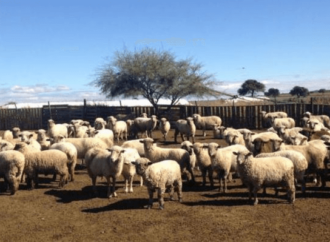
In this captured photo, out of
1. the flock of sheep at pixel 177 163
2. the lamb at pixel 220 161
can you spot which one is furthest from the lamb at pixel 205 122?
the lamb at pixel 220 161

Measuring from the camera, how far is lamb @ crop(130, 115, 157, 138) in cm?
2420

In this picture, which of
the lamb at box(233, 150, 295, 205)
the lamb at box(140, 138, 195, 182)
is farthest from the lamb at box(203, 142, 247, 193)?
the lamb at box(233, 150, 295, 205)

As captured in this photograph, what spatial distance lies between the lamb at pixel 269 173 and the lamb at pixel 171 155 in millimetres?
2533

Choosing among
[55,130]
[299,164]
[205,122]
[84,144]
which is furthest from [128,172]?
[205,122]

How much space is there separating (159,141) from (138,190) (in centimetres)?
1182

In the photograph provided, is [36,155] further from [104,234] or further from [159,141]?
[159,141]

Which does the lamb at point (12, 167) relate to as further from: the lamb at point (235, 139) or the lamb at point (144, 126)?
the lamb at point (144, 126)

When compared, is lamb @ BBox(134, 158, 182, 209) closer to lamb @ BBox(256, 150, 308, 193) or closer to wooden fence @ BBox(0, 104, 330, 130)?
lamb @ BBox(256, 150, 308, 193)

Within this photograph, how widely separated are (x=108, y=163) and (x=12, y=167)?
10.2ft

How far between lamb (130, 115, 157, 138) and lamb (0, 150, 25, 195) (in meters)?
13.6

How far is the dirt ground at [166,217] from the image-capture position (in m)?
7.42

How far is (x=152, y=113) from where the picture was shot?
31391mm

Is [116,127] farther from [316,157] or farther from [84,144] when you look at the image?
[316,157]

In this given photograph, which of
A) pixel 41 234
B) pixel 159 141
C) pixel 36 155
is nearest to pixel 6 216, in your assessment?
pixel 41 234
